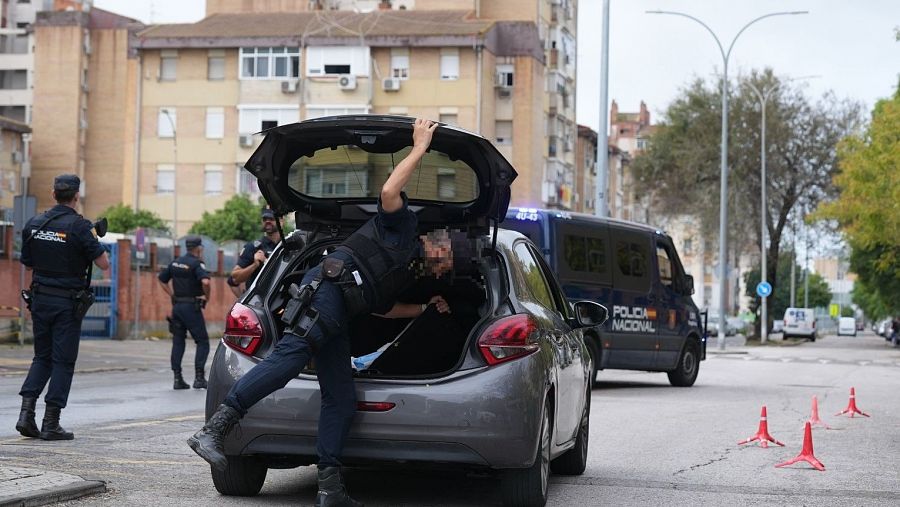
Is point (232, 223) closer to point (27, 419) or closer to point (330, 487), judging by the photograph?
point (27, 419)

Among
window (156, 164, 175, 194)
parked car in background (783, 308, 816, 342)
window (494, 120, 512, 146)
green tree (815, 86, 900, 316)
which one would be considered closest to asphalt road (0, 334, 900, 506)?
green tree (815, 86, 900, 316)

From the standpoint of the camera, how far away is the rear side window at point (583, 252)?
1955 centimetres

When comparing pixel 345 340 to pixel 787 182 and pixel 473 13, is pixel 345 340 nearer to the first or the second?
pixel 787 182

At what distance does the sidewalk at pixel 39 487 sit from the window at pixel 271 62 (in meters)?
65.2

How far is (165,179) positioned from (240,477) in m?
67.9

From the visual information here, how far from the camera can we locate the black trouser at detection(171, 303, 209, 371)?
687 inches

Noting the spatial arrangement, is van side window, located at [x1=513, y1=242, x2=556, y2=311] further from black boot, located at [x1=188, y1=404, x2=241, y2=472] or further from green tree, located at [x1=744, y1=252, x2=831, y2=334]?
green tree, located at [x1=744, y1=252, x2=831, y2=334]

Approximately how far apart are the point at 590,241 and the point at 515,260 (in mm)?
11830

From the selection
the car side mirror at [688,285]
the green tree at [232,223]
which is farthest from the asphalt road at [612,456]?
the green tree at [232,223]

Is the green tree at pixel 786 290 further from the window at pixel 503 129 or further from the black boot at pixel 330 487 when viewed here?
the black boot at pixel 330 487

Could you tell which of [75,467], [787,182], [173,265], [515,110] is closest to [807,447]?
[75,467]

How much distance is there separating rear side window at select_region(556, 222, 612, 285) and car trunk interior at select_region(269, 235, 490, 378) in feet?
35.4

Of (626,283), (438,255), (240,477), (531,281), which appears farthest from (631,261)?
(240,477)

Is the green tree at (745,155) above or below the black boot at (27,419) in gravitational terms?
above
